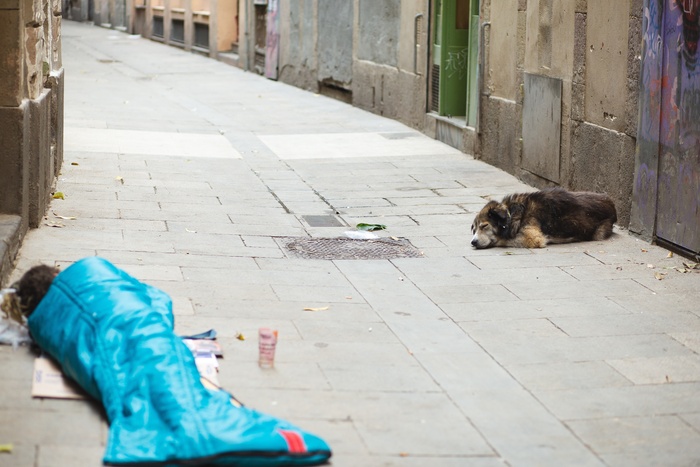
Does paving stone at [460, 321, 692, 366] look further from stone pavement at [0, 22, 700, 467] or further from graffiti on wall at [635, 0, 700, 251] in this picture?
graffiti on wall at [635, 0, 700, 251]

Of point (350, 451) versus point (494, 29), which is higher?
point (494, 29)

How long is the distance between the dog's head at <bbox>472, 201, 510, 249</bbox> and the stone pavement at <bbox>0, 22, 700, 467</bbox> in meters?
0.13

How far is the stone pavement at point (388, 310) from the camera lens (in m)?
4.65

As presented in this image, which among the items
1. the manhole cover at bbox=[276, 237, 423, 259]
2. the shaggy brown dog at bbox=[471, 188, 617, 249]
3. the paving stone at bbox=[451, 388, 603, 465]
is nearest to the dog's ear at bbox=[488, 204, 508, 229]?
the shaggy brown dog at bbox=[471, 188, 617, 249]

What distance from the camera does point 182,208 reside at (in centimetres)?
948

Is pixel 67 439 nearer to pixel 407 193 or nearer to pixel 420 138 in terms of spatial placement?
pixel 407 193

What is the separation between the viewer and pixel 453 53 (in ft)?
46.6

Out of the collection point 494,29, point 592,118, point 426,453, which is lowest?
point 426,453

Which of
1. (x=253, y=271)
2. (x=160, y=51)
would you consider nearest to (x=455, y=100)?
(x=253, y=271)

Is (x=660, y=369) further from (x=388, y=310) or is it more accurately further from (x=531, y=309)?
(x=388, y=310)

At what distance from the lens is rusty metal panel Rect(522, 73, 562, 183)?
1063 centimetres

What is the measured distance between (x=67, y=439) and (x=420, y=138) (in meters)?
10.7

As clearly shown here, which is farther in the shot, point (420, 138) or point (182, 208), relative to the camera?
point (420, 138)

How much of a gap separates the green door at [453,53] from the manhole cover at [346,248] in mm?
5648
